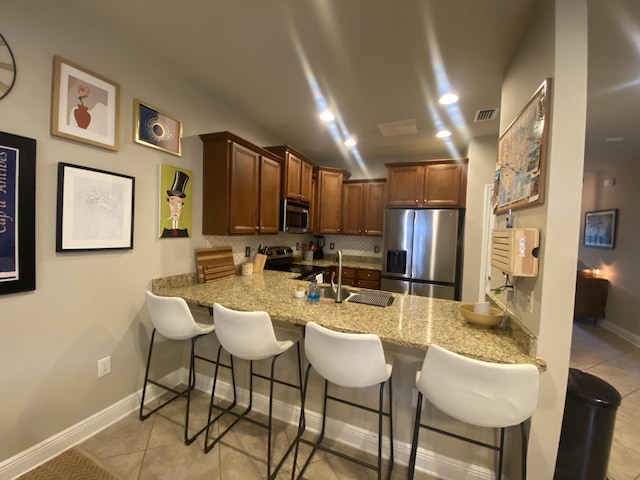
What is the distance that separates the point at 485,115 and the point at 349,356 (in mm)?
2875

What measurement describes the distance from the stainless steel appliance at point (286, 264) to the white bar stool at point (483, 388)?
2527 millimetres

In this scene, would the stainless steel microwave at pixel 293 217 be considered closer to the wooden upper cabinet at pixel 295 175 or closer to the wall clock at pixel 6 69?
the wooden upper cabinet at pixel 295 175

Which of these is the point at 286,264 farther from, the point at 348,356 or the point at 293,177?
the point at 348,356

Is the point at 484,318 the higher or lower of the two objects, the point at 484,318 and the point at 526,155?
the lower

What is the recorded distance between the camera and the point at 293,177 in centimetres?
354

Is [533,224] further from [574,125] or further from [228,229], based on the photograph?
[228,229]

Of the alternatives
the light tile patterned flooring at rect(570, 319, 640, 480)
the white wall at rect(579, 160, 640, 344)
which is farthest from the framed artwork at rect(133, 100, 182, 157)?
the white wall at rect(579, 160, 640, 344)

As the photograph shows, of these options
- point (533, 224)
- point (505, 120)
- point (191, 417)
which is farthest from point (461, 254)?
point (191, 417)

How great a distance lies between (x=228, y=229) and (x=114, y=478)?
180 cm

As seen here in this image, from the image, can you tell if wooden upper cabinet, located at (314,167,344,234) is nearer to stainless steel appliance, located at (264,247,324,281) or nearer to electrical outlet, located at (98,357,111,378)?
stainless steel appliance, located at (264,247,324,281)

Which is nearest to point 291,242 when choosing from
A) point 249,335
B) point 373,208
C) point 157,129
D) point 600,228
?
point 373,208

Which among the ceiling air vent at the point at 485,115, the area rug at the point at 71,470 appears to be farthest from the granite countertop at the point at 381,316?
the ceiling air vent at the point at 485,115

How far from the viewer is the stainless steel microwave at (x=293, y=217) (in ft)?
11.3

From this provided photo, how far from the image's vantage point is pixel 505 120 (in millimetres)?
1833
